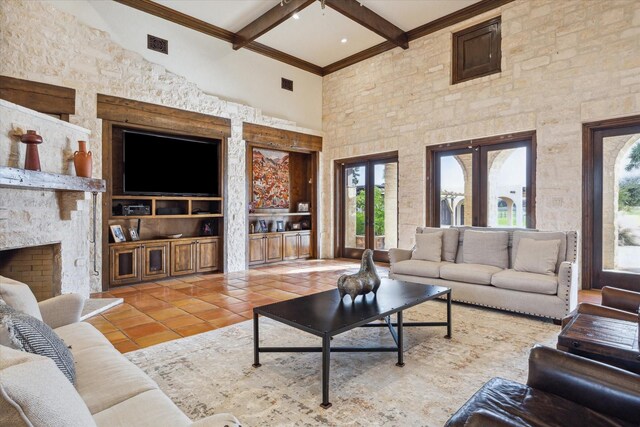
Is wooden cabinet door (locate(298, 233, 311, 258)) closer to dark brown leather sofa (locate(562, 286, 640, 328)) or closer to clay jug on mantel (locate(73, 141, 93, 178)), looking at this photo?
clay jug on mantel (locate(73, 141, 93, 178))


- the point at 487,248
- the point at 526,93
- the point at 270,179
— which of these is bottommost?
the point at 487,248

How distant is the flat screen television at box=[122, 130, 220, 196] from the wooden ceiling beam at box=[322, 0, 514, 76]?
3.57 metres

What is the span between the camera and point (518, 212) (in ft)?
18.8

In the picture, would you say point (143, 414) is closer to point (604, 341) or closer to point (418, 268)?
point (604, 341)

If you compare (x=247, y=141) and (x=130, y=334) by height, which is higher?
(x=247, y=141)


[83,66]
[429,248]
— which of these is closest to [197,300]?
[429,248]

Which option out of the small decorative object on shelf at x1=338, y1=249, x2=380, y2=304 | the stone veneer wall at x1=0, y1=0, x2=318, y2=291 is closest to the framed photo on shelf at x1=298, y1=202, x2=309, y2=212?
the stone veneer wall at x1=0, y1=0, x2=318, y2=291

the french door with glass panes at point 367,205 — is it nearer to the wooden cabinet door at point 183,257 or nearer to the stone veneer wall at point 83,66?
the stone veneer wall at point 83,66

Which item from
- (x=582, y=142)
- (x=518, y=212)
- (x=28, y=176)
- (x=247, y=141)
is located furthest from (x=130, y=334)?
(x=582, y=142)

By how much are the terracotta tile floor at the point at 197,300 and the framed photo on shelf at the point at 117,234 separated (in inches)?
28.7

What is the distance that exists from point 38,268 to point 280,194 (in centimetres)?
470

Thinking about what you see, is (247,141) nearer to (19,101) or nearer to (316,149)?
(316,149)

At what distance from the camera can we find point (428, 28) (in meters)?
6.55

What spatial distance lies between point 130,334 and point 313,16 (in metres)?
5.76
